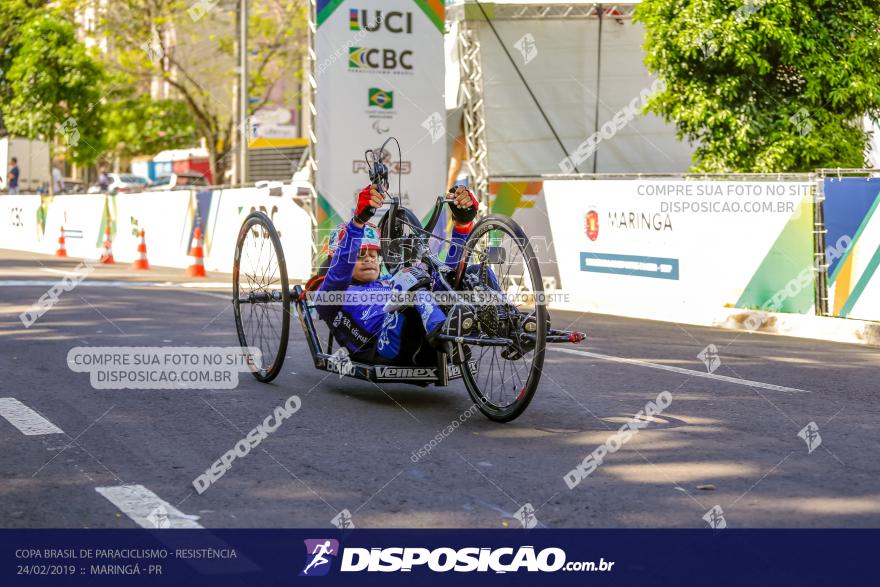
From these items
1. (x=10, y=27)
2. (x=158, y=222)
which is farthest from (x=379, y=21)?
(x=10, y=27)

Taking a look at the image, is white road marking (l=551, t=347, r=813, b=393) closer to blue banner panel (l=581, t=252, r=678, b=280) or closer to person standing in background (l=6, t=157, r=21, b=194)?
blue banner panel (l=581, t=252, r=678, b=280)

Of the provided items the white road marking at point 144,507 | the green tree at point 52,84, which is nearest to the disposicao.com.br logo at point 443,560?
the white road marking at point 144,507

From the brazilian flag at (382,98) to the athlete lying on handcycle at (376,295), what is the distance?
10885 mm

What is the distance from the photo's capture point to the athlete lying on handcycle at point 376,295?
7234 mm

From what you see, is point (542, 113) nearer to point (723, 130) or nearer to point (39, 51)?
point (723, 130)

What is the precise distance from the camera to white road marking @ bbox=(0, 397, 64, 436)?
6707 millimetres

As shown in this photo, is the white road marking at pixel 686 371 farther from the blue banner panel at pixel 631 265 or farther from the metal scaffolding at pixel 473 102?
the metal scaffolding at pixel 473 102

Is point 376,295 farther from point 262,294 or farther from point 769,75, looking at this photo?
point 769,75

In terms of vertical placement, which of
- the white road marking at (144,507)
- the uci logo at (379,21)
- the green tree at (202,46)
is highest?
the green tree at (202,46)

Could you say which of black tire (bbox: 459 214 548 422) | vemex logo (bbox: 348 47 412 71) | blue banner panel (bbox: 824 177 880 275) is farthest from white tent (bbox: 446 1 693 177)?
black tire (bbox: 459 214 548 422)

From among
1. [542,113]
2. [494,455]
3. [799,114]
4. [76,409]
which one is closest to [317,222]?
[542,113]

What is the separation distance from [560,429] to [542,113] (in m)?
15.9

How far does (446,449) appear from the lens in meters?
6.37

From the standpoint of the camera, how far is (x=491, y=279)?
708 centimetres
